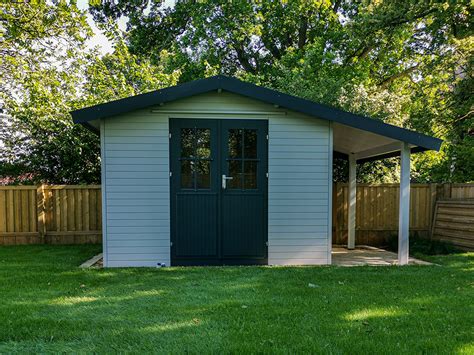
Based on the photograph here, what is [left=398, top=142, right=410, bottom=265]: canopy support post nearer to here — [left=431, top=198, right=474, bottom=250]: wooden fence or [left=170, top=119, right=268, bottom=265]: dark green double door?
[left=431, top=198, right=474, bottom=250]: wooden fence

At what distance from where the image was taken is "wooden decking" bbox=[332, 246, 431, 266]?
6137mm

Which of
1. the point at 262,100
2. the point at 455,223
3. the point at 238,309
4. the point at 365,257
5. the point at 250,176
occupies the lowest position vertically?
the point at 365,257

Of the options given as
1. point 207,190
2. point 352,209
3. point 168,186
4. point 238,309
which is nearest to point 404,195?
point 352,209

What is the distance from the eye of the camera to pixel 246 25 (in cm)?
1508

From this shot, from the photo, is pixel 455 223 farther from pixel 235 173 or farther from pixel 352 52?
pixel 352 52

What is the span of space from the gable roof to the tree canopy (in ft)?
5.42

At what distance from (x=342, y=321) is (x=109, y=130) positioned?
429 cm

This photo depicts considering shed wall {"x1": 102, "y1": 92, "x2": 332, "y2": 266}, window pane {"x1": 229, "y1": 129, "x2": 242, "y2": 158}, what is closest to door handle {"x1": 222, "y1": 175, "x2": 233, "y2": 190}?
window pane {"x1": 229, "y1": 129, "x2": 242, "y2": 158}

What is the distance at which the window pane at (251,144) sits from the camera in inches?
230

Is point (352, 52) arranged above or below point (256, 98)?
above

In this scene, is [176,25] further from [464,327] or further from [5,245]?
[464,327]

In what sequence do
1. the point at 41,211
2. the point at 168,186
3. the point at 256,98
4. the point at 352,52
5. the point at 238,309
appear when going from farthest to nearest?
the point at 352,52, the point at 41,211, the point at 168,186, the point at 256,98, the point at 238,309

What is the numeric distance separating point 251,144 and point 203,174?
91 centimetres

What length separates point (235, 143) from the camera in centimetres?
583
